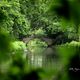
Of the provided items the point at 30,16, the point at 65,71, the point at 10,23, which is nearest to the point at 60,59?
the point at 65,71

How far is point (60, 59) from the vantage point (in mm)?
430

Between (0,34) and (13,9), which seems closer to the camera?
(0,34)

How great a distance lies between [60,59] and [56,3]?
8 cm

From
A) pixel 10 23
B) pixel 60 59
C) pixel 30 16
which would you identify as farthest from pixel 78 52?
pixel 30 16

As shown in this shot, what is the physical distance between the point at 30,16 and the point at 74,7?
1366 cm

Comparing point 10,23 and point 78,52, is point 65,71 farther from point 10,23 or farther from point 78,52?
point 10,23

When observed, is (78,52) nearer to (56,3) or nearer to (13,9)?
(56,3)

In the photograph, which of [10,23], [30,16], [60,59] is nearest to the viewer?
[60,59]

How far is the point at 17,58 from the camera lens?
0.45 meters

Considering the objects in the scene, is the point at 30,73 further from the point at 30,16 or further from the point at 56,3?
the point at 30,16

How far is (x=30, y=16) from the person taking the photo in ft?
46.1

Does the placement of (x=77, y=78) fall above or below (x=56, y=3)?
below

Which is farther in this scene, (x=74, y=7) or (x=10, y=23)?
(x=10, y=23)

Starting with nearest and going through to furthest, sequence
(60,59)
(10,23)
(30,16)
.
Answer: (60,59), (10,23), (30,16)
